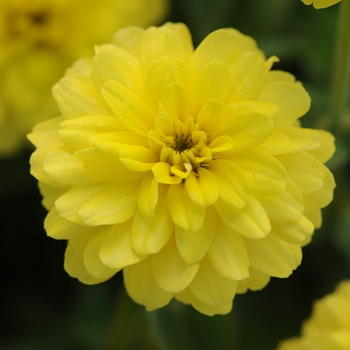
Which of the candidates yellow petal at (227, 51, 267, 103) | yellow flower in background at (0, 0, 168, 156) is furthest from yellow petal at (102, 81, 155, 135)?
yellow flower in background at (0, 0, 168, 156)

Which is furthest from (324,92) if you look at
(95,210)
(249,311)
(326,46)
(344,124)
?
(95,210)

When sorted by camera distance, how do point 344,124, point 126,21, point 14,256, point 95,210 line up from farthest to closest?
1. point 14,256
2. point 126,21
3. point 344,124
4. point 95,210

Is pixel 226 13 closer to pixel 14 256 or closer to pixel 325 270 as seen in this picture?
pixel 325 270

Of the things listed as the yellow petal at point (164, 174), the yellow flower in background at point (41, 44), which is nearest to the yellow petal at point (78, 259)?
the yellow petal at point (164, 174)

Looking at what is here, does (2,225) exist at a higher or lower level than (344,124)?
lower

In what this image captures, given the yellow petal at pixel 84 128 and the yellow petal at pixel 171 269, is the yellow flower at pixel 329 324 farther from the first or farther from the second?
the yellow petal at pixel 84 128
